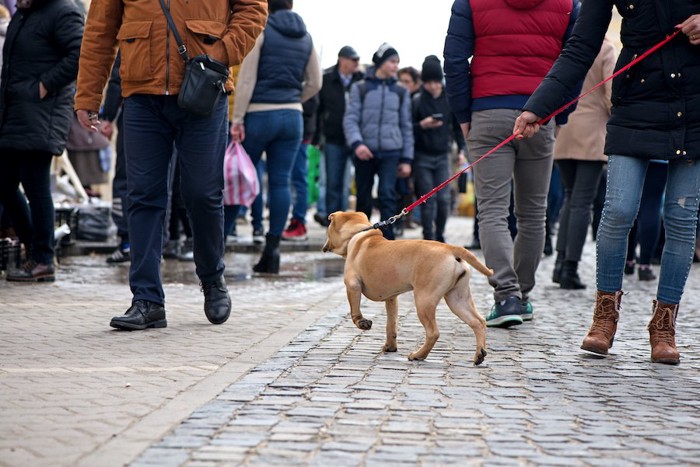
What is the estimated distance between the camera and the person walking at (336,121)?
14883mm

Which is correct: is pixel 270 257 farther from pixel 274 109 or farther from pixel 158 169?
pixel 158 169

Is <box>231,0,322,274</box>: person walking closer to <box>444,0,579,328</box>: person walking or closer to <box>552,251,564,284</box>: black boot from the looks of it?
<box>552,251,564,284</box>: black boot

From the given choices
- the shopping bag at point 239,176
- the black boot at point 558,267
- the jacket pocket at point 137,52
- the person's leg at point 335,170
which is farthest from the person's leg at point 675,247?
the person's leg at point 335,170

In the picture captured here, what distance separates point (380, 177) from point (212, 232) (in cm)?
645

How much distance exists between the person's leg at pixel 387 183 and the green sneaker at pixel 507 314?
599 cm

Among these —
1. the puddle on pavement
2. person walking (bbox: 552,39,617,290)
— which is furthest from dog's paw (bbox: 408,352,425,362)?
person walking (bbox: 552,39,617,290)

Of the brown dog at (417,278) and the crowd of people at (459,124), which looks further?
the crowd of people at (459,124)

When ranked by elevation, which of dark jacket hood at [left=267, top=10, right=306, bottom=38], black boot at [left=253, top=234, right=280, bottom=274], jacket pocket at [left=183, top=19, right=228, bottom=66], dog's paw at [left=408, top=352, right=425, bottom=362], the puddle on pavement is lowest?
the puddle on pavement

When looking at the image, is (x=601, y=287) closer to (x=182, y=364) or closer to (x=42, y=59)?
(x=182, y=364)

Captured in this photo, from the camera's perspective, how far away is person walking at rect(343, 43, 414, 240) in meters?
12.6

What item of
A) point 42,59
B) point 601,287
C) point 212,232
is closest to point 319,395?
point 601,287

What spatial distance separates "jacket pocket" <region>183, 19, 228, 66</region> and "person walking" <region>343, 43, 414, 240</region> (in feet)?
20.5

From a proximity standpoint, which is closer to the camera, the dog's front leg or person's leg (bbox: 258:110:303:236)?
the dog's front leg

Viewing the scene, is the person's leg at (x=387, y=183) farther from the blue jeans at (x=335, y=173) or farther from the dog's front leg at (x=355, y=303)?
the dog's front leg at (x=355, y=303)
